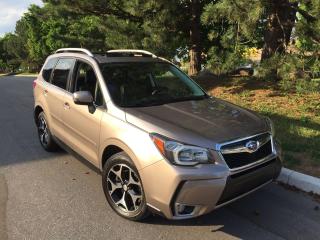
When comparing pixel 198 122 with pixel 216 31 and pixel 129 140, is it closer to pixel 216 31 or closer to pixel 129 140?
pixel 129 140

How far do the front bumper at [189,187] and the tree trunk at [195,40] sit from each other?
27.4ft

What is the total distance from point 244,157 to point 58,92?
302 centimetres

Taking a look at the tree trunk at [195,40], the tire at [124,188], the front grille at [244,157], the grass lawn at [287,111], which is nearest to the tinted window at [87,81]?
the tire at [124,188]

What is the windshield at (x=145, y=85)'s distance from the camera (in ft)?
15.7

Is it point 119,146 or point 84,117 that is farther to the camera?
point 84,117

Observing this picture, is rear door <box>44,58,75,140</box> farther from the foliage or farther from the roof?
the foliage

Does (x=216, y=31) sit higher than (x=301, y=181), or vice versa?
(x=216, y=31)

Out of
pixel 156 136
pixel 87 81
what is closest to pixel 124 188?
pixel 156 136

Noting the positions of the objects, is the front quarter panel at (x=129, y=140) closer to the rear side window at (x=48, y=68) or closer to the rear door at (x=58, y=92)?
the rear door at (x=58, y=92)

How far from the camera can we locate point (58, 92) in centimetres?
583

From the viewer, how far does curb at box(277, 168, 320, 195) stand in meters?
4.90

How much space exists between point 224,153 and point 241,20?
4.25 meters

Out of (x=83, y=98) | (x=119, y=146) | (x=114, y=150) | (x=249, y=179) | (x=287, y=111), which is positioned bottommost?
(x=287, y=111)

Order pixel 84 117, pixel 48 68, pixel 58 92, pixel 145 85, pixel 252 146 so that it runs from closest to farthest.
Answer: pixel 252 146 < pixel 84 117 < pixel 145 85 < pixel 58 92 < pixel 48 68
